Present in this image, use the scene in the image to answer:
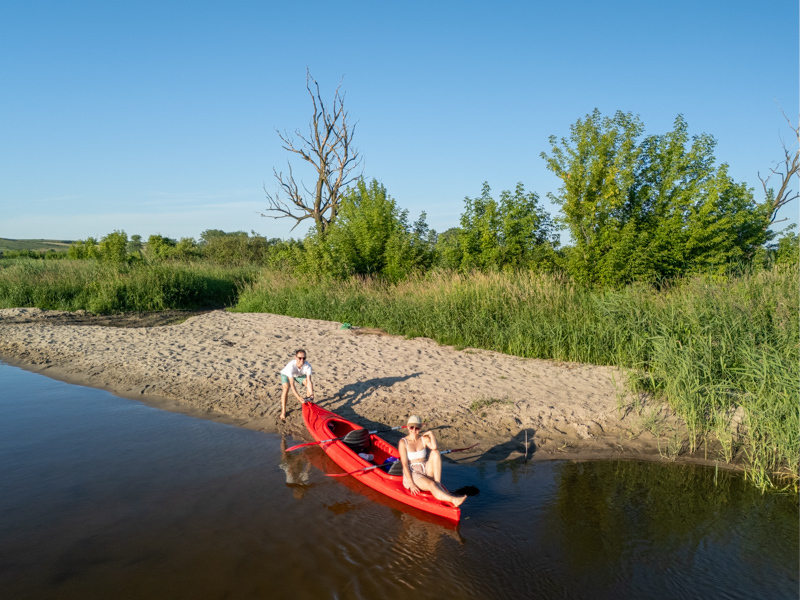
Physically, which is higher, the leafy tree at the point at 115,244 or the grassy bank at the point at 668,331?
the leafy tree at the point at 115,244

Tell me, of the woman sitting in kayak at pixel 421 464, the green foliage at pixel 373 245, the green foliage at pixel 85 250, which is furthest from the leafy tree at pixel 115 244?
the woman sitting in kayak at pixel 421 464

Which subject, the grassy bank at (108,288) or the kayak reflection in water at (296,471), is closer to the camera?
the kayak reflection in water at (296,471)

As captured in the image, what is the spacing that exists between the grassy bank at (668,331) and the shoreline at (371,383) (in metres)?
0.54

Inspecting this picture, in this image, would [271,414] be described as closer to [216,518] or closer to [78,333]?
[216,518]

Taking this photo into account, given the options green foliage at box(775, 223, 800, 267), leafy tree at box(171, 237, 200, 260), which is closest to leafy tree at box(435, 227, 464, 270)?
green foliage at box(775, 223, 800, 267)

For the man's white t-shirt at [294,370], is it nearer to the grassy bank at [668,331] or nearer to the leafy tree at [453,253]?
the grassy bank at [668,331]

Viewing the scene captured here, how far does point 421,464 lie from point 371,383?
4374 millimetres

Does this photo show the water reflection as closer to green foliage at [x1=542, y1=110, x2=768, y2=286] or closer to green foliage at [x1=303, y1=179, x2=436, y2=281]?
green foliage at [x1=542, y1=110, x2=768, y2=286]

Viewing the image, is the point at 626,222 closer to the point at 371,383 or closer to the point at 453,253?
the point at 453,253

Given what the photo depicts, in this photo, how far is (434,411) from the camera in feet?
31.0

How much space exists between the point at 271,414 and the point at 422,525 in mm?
4403

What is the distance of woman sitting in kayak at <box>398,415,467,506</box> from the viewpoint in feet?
20.8

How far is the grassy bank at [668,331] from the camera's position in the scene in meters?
7.75

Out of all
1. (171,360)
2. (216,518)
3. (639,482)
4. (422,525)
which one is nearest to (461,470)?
(422,525)
